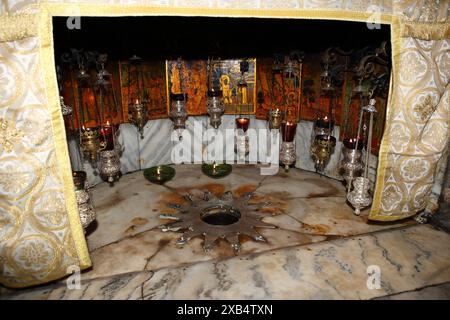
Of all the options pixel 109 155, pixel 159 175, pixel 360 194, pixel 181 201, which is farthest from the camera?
pixel 159 175

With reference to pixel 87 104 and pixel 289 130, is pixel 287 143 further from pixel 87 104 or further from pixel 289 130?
pixel 87 104

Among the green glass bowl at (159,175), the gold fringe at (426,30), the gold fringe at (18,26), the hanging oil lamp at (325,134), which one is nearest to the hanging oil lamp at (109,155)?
the green glass bowl at (159,175)

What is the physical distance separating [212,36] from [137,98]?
153 cm

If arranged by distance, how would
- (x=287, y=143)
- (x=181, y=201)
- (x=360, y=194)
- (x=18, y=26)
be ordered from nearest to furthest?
(x=18, y=26) < (x=360, y=194) < (x=181, y=201) < (x=287, y=143)

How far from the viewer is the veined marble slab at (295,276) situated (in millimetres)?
2721

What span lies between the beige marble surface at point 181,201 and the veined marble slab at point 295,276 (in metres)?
0.17

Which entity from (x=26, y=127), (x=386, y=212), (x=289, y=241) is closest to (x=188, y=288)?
(x=289, y=241)

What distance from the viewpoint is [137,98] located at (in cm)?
523

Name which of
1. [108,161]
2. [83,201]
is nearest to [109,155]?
[108,161]

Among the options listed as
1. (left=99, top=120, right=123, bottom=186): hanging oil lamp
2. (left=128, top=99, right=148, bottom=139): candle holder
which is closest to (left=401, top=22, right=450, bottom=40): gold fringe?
(left=99, top=120, right=123, bottom=186): hanging oil lamp

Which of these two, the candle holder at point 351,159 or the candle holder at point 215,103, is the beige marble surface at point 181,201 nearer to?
the candle holder at point 351,159

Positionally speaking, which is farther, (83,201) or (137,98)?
(137,98)

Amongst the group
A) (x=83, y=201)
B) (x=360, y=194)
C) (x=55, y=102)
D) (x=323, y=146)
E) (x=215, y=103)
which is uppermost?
(x=55, y=102)
